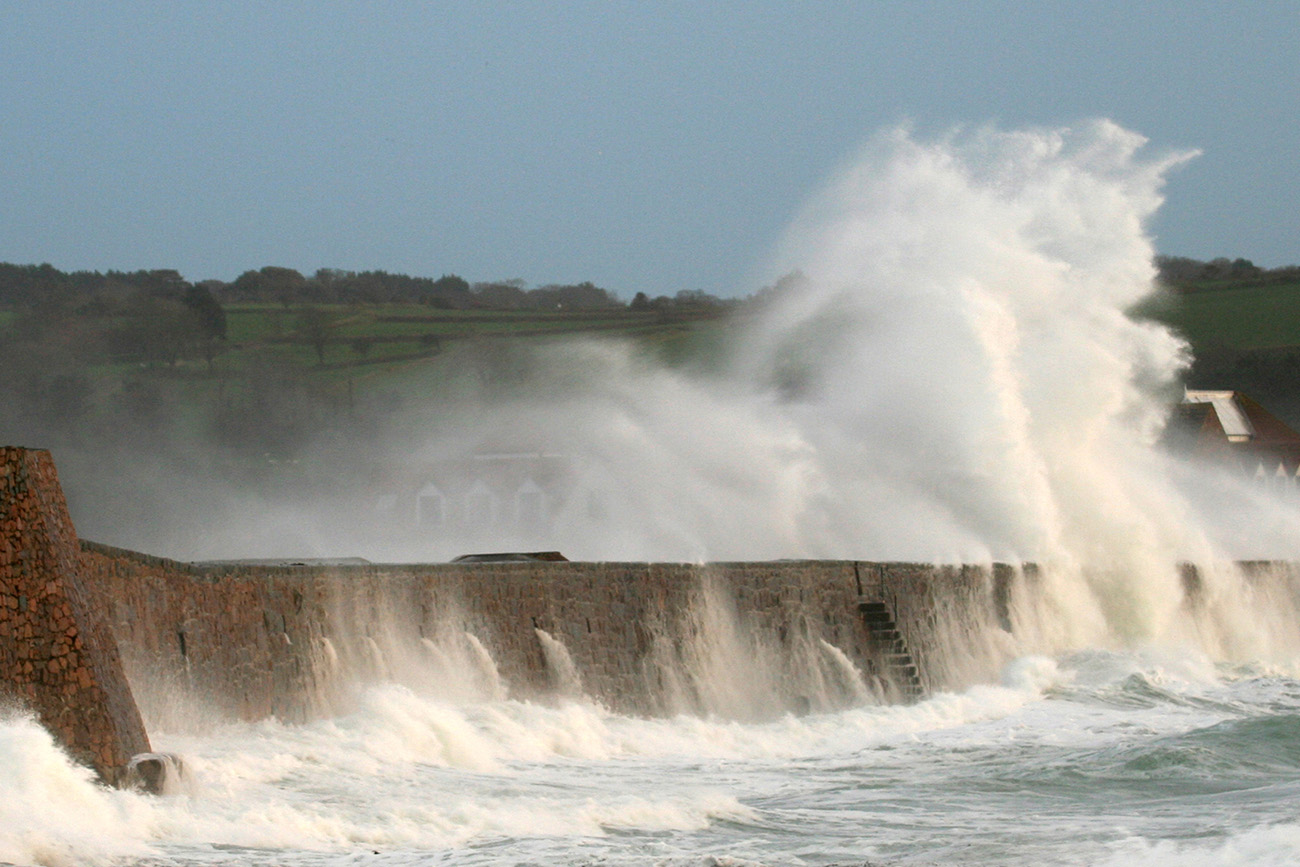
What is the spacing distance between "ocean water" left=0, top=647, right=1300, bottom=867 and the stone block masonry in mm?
217

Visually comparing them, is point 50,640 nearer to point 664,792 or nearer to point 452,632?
point 664,792

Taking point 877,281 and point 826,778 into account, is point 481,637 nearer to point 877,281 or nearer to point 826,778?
point 826,778

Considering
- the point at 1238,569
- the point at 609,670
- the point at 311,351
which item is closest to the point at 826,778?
the point at 609,670

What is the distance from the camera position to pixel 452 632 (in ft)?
47.4

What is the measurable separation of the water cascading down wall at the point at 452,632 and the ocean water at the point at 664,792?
0.98ft

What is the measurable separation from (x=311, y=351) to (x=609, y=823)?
41.7m

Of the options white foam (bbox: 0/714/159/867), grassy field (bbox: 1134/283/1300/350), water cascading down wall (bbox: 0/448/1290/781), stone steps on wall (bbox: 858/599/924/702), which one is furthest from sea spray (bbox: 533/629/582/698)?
grassy field (bbox: 1134/283/1300/350)

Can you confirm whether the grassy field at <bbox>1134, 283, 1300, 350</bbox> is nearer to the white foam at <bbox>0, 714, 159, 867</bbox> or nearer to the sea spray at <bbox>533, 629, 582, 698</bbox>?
the sea spray at <bbox>533, 629, 582, 698</bbox>

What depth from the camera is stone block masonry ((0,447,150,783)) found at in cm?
919

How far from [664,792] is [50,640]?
459 centimetres

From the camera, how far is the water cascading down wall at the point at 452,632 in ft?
30.9

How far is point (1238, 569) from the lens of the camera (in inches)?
1123

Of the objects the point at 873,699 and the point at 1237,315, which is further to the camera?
the point at 1237,315

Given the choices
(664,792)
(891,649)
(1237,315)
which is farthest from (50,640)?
(1237,315)
